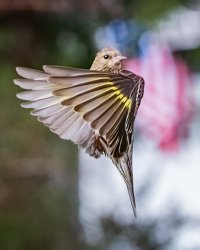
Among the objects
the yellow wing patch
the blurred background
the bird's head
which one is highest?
the bird's head

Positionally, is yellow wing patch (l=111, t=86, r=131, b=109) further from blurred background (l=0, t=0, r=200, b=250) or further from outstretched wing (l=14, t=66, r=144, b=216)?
blurred background (l=0, t=0, r=200, b=250)

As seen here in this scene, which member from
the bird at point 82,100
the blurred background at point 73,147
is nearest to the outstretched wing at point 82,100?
the bird at point 82,100

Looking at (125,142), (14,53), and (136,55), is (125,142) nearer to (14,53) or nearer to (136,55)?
(136,55)

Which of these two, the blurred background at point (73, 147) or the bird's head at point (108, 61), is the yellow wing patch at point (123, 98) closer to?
the bird's head at point (108, 61)

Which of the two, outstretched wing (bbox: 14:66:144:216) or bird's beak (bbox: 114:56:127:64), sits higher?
bird's beak (bbox: 114:56:127:64)

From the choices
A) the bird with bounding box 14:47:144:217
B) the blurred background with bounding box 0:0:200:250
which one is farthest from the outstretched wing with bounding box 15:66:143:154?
the blurred background with bounding box 0:0:200:250

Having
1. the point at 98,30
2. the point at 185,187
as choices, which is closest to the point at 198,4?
the point at 98,30
